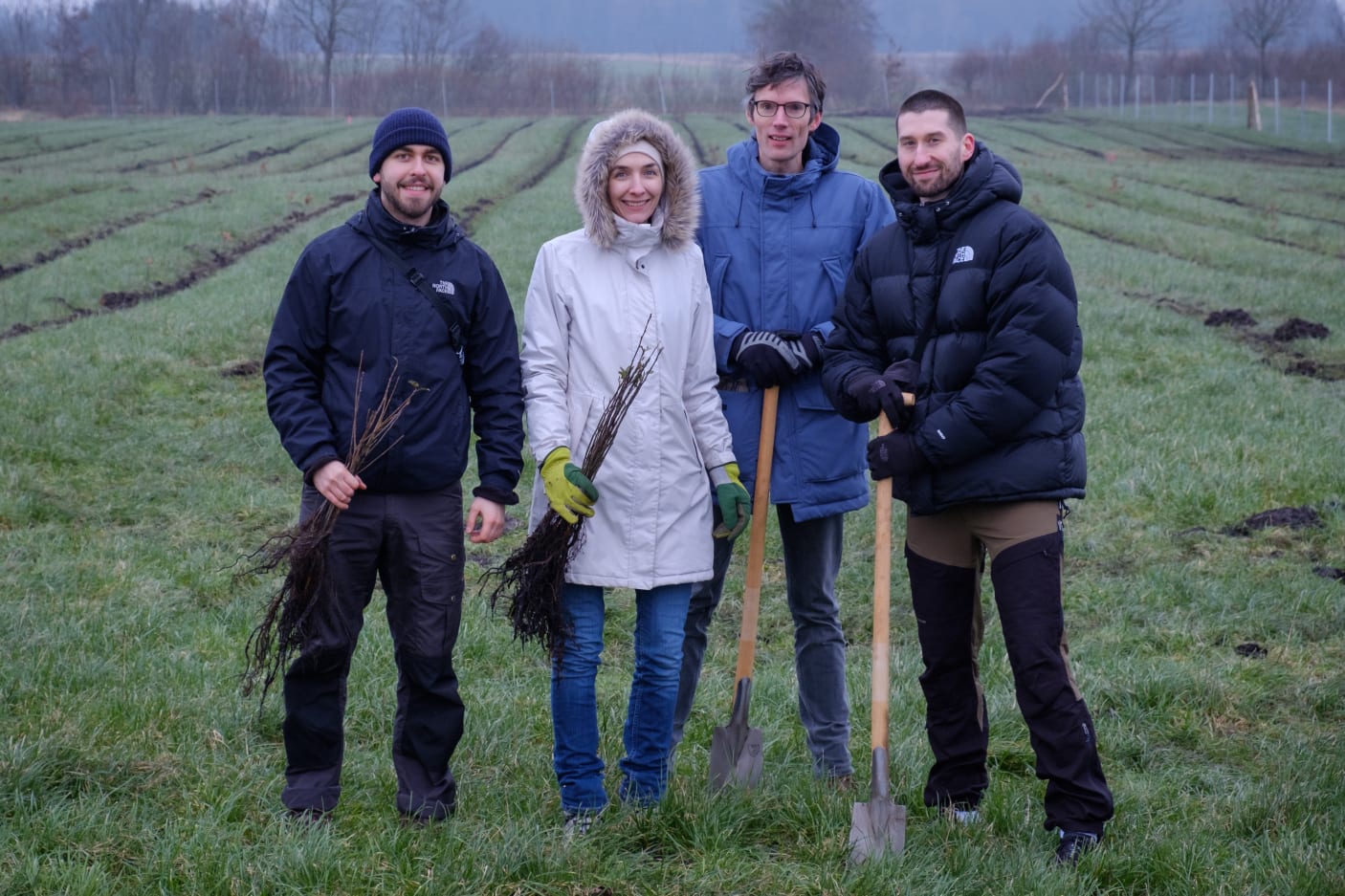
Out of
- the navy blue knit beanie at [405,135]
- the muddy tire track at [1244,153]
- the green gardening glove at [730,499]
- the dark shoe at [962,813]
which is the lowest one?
the dark shoe at [962,813]

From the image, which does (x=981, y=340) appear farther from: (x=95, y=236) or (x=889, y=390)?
(x=95, y=236)

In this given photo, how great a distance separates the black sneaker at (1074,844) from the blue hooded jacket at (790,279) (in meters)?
1.22

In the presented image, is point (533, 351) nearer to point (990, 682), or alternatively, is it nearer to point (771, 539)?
point (990, 682)

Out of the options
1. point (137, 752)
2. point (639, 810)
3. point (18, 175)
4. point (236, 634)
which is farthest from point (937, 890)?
point (18, 175)

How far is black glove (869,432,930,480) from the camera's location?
3.83 m

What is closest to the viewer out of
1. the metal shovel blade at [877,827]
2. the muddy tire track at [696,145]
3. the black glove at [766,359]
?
the metal shovel blade at [877,827]

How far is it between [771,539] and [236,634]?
3331 millimetres

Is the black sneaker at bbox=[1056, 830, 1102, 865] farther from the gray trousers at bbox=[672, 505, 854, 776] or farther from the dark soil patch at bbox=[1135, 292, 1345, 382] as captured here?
the dark soil patch at bbox=[1135, 292, 1345, 382]

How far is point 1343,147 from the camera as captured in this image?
38844 mm

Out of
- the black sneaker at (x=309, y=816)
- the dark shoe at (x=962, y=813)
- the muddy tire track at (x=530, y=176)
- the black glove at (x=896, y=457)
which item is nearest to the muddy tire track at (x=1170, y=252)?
the muddy tire track at (x=530, y=176)

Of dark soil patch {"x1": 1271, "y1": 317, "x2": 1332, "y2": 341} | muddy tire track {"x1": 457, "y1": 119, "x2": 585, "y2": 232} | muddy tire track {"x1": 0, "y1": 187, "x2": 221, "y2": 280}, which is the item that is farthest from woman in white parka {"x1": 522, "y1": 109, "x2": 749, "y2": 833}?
muddy tire track {"x1": 0, "y1": 187, "x2": 221, "y2": 280}

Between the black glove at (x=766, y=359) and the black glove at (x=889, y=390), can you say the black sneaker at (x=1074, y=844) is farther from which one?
the black glove at (x=766, y=359)

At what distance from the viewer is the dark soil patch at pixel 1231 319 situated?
1386 centimetres

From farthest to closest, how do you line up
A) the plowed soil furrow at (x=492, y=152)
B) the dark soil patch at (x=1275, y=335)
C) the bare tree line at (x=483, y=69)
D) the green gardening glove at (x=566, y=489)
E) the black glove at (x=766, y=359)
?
the bare tree line at (x=483, y=69), the plowed soil furrow at (x=492, y=152), the dark soil patch at (x=1275, y=335), the black glove at (x=766, y=359), the green gardening glove at (x=566, y=489)
